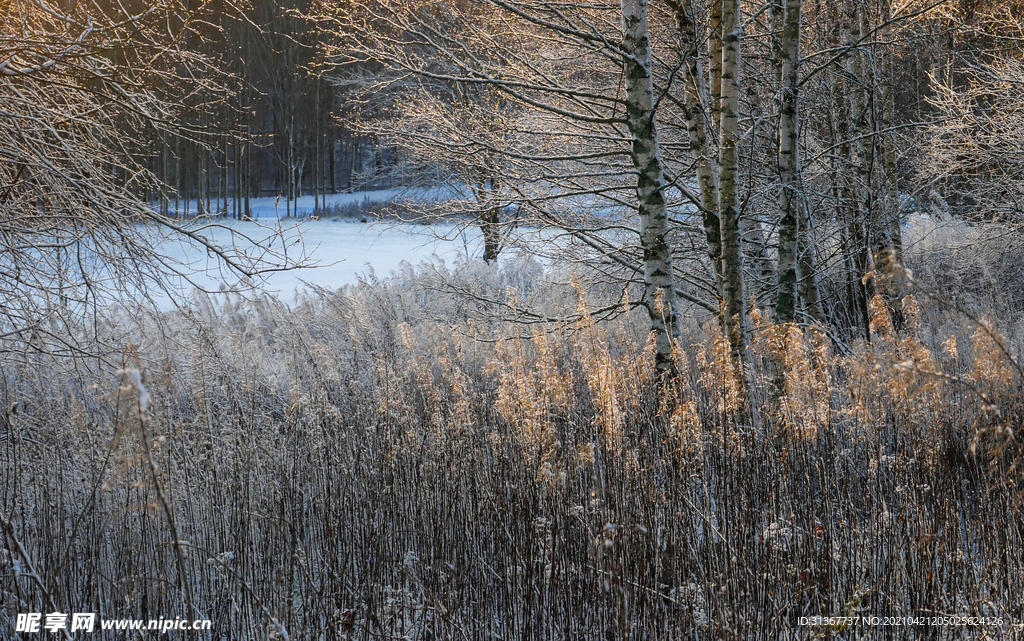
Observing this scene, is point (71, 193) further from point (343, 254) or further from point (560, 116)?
point (343, 254)

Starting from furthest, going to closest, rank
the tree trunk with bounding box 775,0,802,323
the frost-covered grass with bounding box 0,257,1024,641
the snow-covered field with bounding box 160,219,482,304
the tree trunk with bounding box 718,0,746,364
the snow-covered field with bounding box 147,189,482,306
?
the snow-covered field with bounding box 160,219,482,304
the snow-covered field with bounding box 147,189,482,306
the tree trunk with bounding box 775,0,802,323
the tree trunk with bounding box 718,0,746,364
the frost-covered grass with bounding box 0,257,1024,641

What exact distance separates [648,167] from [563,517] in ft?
9.20

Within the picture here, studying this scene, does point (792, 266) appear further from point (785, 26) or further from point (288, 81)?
point (288, 81)

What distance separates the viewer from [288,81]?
85.8ft

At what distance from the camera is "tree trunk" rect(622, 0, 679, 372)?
4836 millimetres

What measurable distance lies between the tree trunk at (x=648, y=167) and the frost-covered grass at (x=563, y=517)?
488mm

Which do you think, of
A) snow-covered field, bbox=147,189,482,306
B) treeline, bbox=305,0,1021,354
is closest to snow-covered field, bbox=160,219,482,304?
snow-covered field, bbox=147,189,482,306

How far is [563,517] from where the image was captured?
3145mm

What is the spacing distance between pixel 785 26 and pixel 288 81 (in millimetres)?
24491

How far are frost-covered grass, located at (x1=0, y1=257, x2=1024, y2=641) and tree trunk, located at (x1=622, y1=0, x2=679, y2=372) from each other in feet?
1.60

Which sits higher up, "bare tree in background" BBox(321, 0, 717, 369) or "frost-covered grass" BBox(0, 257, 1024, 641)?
"bare tree in background" BBox(321, 0, 717, 369)

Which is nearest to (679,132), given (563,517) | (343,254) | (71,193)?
(563,517)

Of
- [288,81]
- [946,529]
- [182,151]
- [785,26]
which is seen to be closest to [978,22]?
[785,26]

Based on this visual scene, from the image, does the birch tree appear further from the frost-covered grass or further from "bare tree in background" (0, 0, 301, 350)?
"bare tree in background" (0, 0, 301, 350)
